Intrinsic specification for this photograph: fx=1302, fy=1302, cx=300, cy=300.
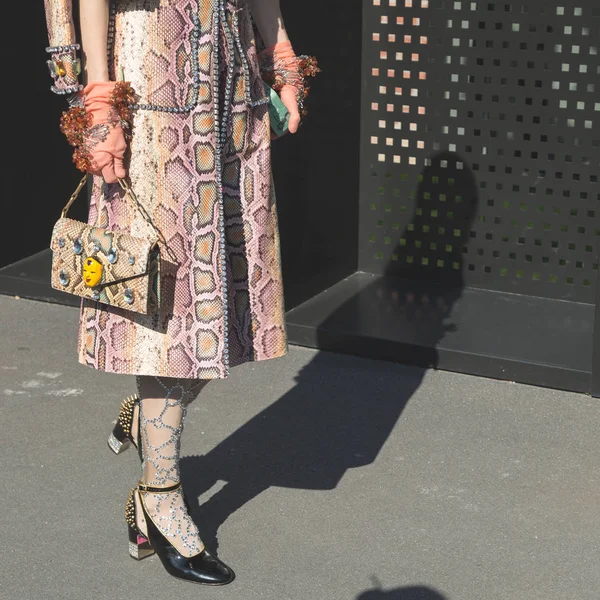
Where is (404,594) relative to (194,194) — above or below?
below

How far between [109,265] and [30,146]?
3.57m

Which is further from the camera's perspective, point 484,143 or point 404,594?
point 484,143

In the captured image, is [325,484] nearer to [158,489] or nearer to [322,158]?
[158,489]

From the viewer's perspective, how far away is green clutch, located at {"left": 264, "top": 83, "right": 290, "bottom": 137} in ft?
12.9

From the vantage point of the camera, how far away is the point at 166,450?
392 cm

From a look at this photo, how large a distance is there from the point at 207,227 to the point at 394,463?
4.73ft

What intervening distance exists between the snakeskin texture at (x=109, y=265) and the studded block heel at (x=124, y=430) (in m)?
0.92

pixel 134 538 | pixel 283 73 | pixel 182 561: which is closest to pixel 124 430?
pixel 134 538

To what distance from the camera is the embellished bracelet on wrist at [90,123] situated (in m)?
3.51

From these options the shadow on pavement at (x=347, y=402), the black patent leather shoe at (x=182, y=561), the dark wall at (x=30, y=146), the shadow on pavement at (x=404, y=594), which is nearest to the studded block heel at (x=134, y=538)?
the black patent leather shoe at (x=182, y=561)

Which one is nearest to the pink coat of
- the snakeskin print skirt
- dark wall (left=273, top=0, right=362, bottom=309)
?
the snakeskin print skirt

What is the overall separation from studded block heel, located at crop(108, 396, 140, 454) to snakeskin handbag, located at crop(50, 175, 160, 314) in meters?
0.92

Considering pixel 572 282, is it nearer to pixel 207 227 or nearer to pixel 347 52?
pixel 347 52

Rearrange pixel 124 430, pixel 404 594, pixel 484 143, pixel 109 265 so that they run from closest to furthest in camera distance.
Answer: pixel 109 265 < pixel 404 594 < pixel 124 430 < pixel 484 143
